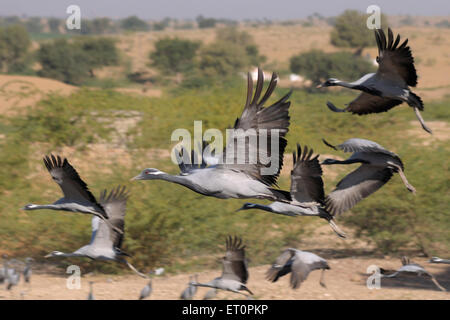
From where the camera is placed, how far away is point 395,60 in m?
7.40

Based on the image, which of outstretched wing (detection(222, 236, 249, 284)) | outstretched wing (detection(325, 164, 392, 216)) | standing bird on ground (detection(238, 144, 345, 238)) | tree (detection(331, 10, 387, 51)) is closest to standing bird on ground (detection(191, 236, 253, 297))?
outstretched wing (detection(222, 236, 249, 284))

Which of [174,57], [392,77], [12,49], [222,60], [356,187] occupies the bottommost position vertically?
[356,187]

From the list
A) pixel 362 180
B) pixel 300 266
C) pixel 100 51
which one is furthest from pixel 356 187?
pixel 100 51

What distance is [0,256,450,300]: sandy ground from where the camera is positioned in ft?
31.2

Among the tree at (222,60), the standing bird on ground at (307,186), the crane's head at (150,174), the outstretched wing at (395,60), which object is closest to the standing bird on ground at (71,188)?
the crane's head at (150,174)

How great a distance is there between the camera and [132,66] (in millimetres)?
61062

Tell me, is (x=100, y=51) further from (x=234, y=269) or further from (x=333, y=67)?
(x=234, y=269)

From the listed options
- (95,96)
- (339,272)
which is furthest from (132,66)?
(339,272)

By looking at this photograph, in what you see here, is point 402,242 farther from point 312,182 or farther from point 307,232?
point 312,182

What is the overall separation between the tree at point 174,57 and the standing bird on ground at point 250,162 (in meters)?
47.0

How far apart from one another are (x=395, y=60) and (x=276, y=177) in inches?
85.5

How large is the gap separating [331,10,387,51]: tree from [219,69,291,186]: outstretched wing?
55994mm

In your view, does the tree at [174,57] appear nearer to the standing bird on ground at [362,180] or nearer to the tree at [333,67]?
the tree at [333,67]

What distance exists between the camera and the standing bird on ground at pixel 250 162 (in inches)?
234
